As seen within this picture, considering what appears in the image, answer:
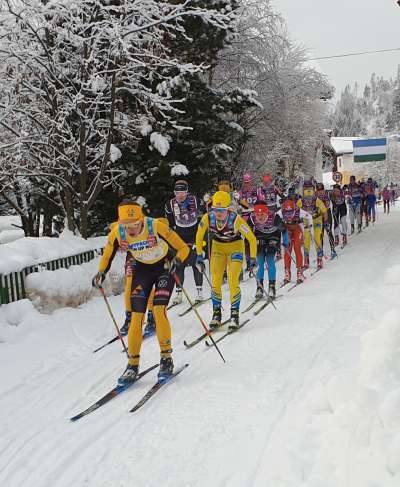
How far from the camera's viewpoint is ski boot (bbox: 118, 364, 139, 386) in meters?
5.39

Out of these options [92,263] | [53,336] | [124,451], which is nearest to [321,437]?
[124,451]

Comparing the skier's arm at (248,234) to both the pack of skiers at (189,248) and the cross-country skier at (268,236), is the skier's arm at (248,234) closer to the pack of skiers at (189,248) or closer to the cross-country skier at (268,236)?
the pack of skiers at (189,248)

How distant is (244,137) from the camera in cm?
1970

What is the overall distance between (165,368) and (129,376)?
1.28 feet

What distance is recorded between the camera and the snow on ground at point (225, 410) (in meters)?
3.34

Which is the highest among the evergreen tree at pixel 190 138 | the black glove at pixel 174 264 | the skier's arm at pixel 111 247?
the evergreen tree at pixel 190 138

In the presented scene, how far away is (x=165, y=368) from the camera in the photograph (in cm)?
553

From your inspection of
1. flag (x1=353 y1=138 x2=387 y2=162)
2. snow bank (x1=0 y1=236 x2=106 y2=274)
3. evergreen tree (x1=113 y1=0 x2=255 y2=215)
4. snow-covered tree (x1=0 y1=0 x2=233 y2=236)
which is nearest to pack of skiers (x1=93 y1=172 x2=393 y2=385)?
evergreen tree (x1=113 y1=0 x2=255 y2=215)

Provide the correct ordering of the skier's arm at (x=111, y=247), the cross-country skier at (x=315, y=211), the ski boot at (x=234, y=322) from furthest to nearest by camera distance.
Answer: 1. the cross-country skier at (x=315, y=211)
2. the ski boot at (x=234, y=322)
3. the skier's arm at (x=111, y=247)

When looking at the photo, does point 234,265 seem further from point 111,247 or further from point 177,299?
point 111,247

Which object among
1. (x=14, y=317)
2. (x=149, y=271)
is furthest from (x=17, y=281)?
(x=149, y=271)

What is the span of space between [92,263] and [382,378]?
775 cm

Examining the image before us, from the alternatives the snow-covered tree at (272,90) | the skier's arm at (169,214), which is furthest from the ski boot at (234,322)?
the snow-covered tree at (272,90)

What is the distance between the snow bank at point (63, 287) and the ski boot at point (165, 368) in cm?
390
